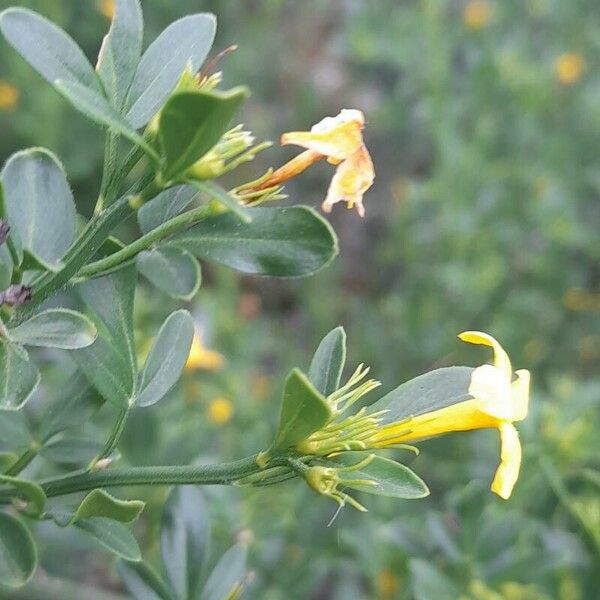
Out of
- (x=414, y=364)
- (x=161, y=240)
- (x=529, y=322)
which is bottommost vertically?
(x=414, y=364)

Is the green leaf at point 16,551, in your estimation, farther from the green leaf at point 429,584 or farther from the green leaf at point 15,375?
the green leaf at point 429,584

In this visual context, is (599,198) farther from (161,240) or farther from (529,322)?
(161,240)

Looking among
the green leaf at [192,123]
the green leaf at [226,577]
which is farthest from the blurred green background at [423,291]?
the green leaf at [192,123]

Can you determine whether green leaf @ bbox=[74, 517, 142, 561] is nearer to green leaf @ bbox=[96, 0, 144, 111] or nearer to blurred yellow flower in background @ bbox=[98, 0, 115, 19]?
green leaf @ bbox=[96, 0, 144, 111]

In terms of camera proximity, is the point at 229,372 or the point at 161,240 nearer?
the point at 161,240

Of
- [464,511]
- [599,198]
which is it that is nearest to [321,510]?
[464,511]

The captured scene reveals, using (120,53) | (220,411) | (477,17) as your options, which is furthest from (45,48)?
(477,17)

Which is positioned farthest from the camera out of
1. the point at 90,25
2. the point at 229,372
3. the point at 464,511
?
the point at 90,25
